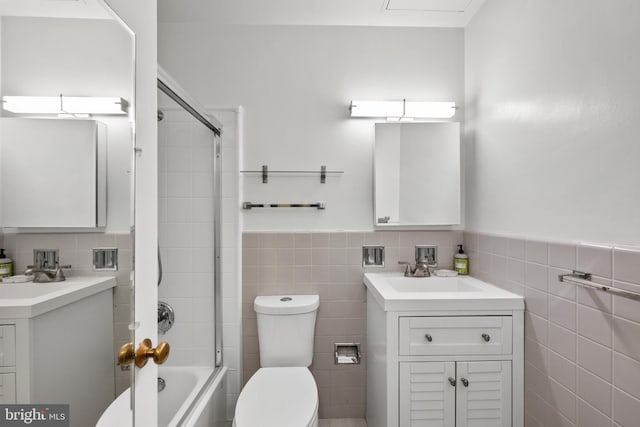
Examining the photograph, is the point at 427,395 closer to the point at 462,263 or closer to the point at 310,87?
the point at 462,263

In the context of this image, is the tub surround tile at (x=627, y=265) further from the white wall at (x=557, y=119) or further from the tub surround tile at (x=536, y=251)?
the tub surround tile at (x=536, y=251)

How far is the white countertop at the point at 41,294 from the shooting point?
0.41 metres

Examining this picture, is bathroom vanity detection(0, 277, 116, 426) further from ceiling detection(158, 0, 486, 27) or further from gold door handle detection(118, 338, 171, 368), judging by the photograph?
ceiling detection(158, 0, 486, 27)

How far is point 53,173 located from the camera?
0.48m

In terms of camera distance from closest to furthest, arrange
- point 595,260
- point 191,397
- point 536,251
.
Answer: point 595,260, point 536,251, point 191,397

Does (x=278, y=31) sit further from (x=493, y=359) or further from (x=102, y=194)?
(x=493, y=359)

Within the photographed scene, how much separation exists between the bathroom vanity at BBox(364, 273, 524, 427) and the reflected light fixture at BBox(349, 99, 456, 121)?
3.62ft

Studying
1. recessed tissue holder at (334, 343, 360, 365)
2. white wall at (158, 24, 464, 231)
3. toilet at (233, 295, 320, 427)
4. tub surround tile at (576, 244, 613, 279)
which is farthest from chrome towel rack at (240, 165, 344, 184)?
tub surround tile at (576, 244, 613, 279)

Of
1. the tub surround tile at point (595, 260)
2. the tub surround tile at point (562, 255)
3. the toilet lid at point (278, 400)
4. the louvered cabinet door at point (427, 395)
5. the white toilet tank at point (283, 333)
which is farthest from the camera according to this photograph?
the white toilet tank at point (283, 333)

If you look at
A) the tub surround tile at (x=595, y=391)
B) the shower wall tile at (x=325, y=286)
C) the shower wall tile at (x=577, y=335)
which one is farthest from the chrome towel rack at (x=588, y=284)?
the shower wall tile at (x=325, y=286)

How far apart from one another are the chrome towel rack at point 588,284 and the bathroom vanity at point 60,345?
1.30 metres

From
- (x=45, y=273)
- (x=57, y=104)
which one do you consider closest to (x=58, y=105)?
(x=57, y=104)

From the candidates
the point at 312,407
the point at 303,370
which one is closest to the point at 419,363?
the point at 312,407

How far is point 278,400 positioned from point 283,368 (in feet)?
0.87
